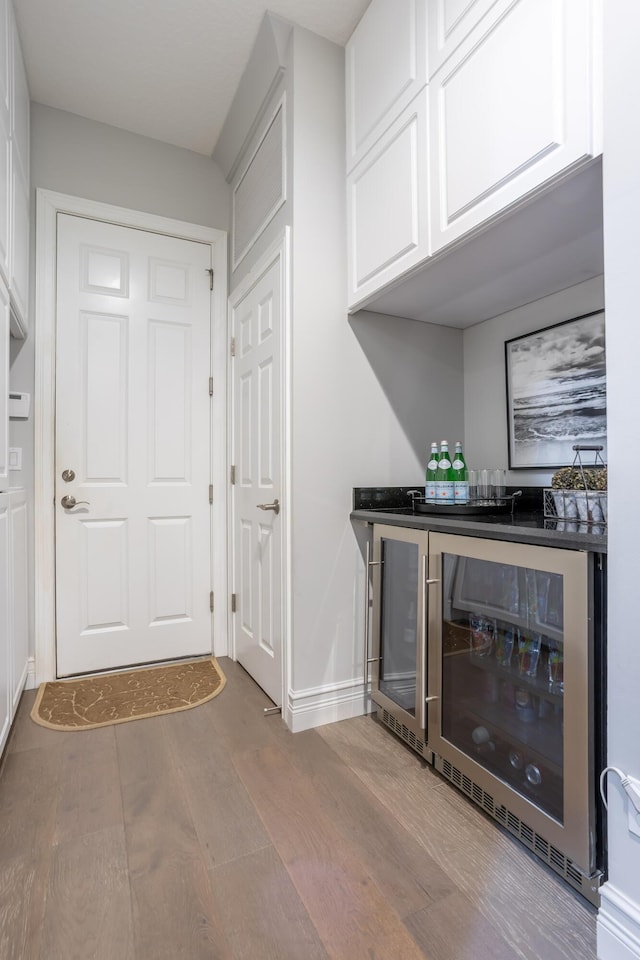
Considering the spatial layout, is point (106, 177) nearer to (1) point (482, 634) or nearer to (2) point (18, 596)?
(2) point (18, 596)

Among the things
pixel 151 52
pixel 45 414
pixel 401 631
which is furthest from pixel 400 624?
pixel 151 52

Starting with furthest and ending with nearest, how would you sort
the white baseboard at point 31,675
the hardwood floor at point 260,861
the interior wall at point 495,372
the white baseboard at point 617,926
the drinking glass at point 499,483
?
the white baseboard at point 31,675
the drinking glass at point 499,483
the interior wall at point 495,372
the hardwood floor at point 260,861
the white baseboard at point 617,926

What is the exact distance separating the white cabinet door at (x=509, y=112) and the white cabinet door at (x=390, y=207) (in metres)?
0.07

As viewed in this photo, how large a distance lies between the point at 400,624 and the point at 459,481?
2.00 ft

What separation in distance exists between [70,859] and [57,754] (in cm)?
59

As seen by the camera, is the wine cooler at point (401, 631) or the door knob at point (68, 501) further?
the door knob at point (68, 501)

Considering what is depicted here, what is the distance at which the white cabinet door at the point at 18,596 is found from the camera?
1.86m

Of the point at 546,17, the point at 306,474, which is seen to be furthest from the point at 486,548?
the point at 546,17

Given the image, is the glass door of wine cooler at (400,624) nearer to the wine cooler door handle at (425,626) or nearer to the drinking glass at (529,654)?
the wine cooler door handle at (425,626)

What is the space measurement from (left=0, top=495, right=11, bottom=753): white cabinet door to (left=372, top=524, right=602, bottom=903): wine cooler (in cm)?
136

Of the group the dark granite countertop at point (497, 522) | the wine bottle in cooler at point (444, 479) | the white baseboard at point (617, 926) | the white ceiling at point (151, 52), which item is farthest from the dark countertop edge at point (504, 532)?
the white ceiling at point (151, 52)

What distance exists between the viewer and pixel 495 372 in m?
2.17

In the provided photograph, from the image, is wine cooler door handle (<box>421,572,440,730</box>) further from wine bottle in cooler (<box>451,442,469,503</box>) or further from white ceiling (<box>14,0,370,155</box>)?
white ceiling (<box>14,0,370,155</box>)

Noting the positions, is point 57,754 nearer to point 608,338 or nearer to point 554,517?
point 554,517
